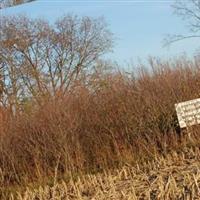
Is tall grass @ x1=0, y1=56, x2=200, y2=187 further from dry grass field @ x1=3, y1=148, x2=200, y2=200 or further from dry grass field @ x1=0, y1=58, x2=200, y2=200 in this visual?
dry grass field @ x1=3, y1=148, x2=200, y2=200

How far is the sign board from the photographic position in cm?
961

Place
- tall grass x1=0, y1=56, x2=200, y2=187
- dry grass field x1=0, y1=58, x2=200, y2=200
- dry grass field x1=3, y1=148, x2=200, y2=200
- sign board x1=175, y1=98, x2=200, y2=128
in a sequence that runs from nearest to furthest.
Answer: dry grass field x1=3, y1=148, x2=200, y2=200
sign board x1=175, y1=98, x2=200, y2=128
dry grass field x1=0, y1=58, x2=200, y2=200
tall grass x1=0, y1=56, x2=200, y2=187

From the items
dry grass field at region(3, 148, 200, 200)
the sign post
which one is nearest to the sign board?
the sign post

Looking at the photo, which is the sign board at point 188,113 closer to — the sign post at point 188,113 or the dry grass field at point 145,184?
the sign post at point 188,113

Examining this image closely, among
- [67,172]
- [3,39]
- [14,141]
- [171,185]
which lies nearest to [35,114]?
[14,141]

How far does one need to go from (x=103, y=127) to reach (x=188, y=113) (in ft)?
7.25

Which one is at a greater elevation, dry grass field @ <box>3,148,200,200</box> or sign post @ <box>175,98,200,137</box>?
sign post @ <box>175,98,200,137</box>

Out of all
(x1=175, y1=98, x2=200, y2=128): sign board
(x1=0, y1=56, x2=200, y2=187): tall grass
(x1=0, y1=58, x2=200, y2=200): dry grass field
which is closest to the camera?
(x1=175, y1=98, x2=200, y2=128): sign board

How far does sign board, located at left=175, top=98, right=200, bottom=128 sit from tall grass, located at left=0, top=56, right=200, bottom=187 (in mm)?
234

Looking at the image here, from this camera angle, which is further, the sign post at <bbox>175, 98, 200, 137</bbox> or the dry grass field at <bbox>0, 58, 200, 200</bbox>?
the dry grass field at <bbox>0, 58, 200, 200</bbox>

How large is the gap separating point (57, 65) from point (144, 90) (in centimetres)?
1914

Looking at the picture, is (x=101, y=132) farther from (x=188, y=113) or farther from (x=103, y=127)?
(x=188, y=113)

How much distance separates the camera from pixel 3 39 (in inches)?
1110

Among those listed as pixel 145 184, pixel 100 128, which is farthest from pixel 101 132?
pixel 145 184
